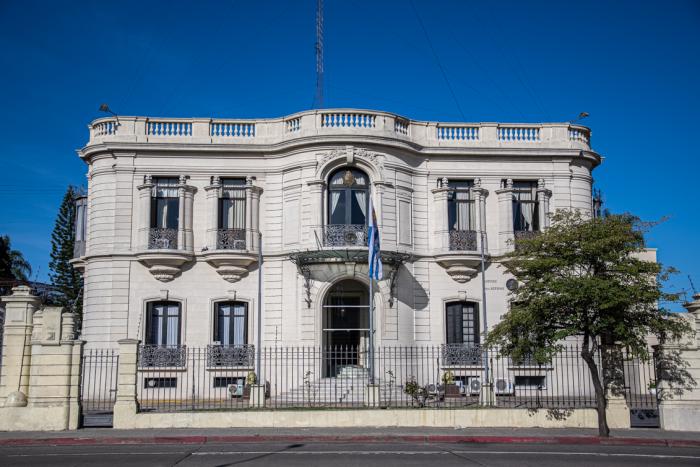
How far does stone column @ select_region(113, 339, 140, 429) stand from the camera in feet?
64.1

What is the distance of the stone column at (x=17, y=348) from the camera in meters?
19.7

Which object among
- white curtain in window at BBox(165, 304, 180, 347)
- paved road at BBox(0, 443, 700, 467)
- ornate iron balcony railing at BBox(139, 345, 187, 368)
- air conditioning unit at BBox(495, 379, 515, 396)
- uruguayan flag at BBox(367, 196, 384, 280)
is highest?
uruguayan flag at BBox(367, 196, 384, 280)

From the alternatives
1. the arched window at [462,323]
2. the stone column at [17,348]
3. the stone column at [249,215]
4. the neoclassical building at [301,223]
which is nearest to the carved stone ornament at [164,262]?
the neoclassical building at [301,223]

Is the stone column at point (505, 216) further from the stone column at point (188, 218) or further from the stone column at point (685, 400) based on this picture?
the stone column at point (188, 218)

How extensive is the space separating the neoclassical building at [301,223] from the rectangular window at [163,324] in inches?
2.1

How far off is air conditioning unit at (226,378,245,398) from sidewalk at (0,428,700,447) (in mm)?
7040

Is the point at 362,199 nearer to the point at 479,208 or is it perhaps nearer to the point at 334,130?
the point at 334,130

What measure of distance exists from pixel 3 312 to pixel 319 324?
1093 centimetres

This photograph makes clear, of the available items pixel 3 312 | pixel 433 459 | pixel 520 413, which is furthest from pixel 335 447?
pixel 3 312

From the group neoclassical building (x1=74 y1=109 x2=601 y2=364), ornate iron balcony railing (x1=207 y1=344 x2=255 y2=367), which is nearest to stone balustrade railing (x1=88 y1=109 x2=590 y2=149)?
neoclassical building (x1=74 y1=109 x2=601 y2=364)

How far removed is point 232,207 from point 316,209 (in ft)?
12.1

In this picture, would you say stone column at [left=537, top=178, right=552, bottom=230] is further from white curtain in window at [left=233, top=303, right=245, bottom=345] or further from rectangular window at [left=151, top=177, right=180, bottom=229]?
rectangular window at [left=151, top=177, right=180, bottom=229]

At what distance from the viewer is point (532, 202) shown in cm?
3108

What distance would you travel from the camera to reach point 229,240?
29.6 meters
